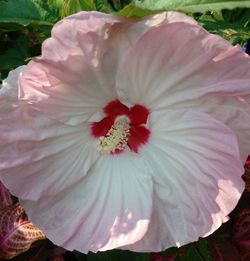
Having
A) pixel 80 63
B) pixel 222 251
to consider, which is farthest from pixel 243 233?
pixel 80 63

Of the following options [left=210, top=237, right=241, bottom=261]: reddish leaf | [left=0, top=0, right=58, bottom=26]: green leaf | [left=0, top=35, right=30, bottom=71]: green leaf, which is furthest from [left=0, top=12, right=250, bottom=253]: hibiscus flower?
[left=210, top=237, right=241, bottom=261]: reddish leaf

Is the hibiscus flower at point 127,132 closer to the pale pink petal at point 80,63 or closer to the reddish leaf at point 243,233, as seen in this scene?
the pale pink petal at point 80,63

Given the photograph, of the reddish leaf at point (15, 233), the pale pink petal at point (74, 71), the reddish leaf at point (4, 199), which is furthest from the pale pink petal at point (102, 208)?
the reddish leaf at point (4, 199)

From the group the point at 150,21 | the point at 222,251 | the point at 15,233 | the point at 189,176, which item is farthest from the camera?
the point at 222,251

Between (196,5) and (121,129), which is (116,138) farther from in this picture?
(196,5)

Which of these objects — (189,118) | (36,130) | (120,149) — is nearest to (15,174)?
(36,130)

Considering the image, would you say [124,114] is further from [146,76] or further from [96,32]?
[96,32]

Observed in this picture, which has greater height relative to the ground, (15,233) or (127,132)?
(127,132)
